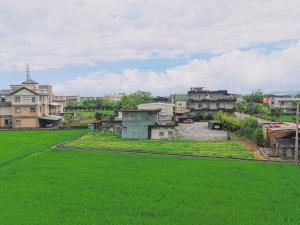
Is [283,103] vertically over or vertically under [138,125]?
over

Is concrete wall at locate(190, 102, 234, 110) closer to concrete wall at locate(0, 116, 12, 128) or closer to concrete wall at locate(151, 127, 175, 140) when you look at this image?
concrete wall at locate(151, 127, 175, 140)

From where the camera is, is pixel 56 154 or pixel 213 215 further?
pixel 56 154

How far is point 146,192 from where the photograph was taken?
1430 cm

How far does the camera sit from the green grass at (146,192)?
11.3m

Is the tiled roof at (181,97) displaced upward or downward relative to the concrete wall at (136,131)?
upward

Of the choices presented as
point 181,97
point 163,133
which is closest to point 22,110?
point 163,133

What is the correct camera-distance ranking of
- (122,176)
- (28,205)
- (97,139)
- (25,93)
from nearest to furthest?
(28,205)
(122,176)
(97,139)
(25,93)

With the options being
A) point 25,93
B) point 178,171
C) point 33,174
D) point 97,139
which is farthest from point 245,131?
point 25,93

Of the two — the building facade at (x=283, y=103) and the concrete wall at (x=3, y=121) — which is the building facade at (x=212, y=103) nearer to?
the building facade at (x=283, y=103)

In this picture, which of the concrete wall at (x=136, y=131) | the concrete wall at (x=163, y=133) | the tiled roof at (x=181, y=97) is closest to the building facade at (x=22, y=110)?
the concrete wall at (x=136, y=131)

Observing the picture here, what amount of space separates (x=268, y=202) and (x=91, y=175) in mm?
9304

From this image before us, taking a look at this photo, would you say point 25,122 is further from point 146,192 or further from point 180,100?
point 180,100

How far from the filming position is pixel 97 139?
33.9 m

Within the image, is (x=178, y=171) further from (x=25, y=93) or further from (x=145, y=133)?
(x=25, y=93)
